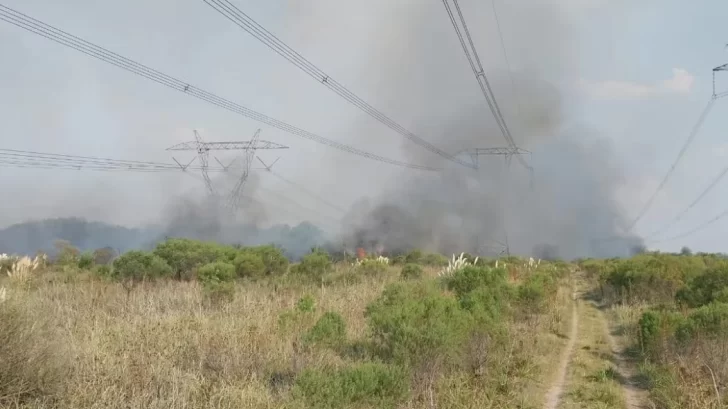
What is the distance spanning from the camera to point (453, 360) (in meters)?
10.0

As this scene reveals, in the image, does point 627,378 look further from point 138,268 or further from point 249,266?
point 249,266

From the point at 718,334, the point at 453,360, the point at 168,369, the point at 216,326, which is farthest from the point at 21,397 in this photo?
the point at 718,334

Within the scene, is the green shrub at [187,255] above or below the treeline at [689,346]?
above

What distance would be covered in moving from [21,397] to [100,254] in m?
49.8

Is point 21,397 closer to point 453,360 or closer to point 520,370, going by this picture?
point 453,360

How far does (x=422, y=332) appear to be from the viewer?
29.8 feet

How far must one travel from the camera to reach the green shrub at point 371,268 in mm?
29236

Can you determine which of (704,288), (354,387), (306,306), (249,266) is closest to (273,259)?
(249,266)

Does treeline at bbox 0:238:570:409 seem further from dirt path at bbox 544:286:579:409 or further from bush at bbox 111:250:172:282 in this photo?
bush at bbox 111:250:172:282

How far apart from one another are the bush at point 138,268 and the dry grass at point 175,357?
897 cm

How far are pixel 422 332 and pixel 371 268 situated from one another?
21278mm

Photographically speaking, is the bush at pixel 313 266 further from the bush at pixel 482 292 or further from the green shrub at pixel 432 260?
the green shrub at pixel 432 260

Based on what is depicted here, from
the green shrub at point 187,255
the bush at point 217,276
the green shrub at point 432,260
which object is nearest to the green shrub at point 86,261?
the green shrub at point 187,255

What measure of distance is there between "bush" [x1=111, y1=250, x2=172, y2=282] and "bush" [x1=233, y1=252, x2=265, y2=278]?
369 centimetres
